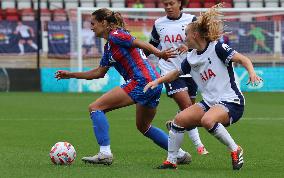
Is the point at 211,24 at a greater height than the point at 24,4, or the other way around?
the point at 211,24

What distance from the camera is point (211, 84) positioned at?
29.7 feet

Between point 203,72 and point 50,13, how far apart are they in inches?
902

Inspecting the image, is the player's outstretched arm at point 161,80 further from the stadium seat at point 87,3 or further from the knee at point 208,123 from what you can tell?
the stadium seat at point 87,3

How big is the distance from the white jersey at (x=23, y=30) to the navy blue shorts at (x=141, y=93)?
19440mm

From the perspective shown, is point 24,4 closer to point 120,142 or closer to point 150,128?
point 120,142

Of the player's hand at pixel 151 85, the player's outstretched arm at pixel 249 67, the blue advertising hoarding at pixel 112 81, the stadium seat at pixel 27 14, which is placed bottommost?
the blue advertising hoarding at pixel 112 81

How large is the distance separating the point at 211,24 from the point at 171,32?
2370mm

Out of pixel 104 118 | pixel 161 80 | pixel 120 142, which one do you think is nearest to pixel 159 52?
pixel 161 80

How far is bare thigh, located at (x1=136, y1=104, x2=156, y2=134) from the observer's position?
9617 millimetres

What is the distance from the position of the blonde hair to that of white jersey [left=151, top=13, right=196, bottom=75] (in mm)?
2235

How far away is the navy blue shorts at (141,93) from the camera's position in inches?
373

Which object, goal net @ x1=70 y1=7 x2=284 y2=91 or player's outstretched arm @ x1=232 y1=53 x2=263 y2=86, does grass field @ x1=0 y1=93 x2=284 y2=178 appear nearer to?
player's outstretched arm @ x1=232 y1=53 x2=263 y2=86

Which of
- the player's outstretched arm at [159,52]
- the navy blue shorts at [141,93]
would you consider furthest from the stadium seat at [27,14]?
the player's outstretched arm at [159,52]

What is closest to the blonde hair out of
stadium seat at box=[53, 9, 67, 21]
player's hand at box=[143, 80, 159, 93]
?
player's hand at box=[143, 80, 159, 93]
